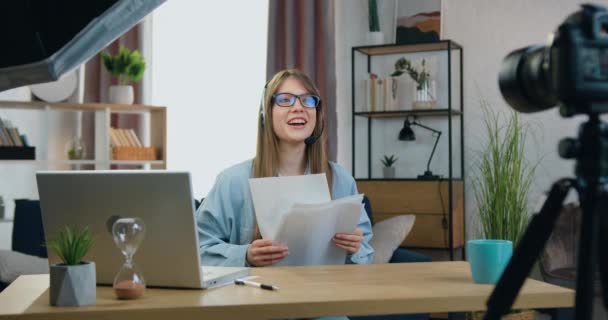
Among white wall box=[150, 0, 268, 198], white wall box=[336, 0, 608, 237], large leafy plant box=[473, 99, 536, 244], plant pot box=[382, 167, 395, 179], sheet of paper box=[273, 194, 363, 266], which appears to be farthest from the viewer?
white wall box=[150, 0, 268, 198]

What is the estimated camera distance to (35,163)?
437 cm

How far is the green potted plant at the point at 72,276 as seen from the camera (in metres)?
1.41

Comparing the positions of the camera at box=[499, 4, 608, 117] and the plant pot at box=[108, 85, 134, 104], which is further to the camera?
the plant pot at box=[108, 85, 134, 104]

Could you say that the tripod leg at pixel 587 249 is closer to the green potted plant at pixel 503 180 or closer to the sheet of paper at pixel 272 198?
the sheet of paper at pixel 272 198

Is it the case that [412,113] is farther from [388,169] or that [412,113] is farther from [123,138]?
[123,138]

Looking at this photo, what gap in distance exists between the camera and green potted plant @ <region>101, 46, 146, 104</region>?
177 inches

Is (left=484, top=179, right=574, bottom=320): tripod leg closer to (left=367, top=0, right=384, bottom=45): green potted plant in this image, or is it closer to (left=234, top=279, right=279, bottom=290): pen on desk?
(left=234, top=279, right=279, bottom=290): pen on desk

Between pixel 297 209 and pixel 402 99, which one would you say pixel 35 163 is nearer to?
pixel 402 99

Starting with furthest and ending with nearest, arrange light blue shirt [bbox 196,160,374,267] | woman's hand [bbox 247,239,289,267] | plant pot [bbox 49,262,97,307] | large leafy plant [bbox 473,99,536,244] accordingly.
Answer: large leafy plant [bbox 473,99,536,244]
light blue shirt [bbox 196,160,374,267]
woman's hand [bbox 247,239,289,267]
plant pot [bbox 49,262,97,307]

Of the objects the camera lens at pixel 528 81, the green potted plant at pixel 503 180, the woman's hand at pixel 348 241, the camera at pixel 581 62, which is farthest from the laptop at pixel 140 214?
the green potted plant at pixel 503 180

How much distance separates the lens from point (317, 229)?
1.85 m

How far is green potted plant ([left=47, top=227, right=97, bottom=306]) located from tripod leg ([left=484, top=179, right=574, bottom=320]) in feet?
2.52

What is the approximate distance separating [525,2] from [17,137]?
311 centimetres

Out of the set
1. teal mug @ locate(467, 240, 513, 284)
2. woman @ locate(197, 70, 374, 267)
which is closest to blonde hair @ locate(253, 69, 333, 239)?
woman @ locate(197, 70, 374, 267)
